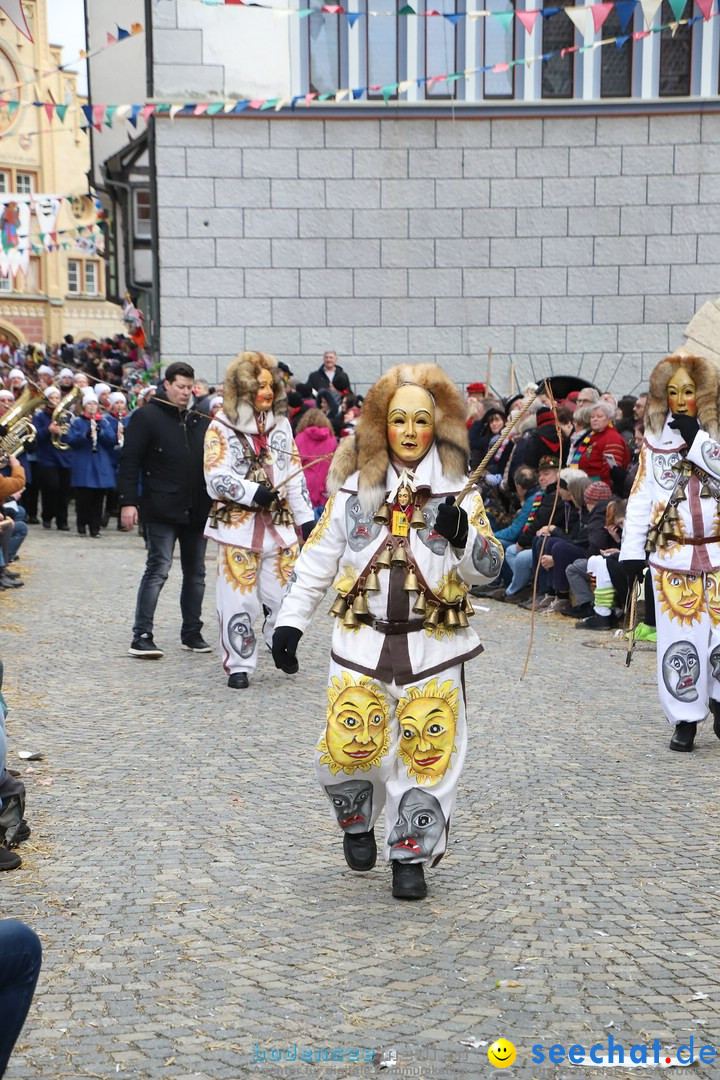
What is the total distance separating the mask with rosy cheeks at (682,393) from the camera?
7.36 m

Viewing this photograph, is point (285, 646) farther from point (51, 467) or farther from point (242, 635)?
point (51, 467)

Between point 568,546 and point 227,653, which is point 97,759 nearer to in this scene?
point 227,653

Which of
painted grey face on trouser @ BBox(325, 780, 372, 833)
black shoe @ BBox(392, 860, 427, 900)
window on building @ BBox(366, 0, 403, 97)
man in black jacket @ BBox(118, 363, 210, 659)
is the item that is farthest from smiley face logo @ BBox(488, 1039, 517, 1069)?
window on building @ BBox(366, 0, 403, 97)

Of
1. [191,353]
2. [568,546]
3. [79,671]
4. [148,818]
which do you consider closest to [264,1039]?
[148,818]

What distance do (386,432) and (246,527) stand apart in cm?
405

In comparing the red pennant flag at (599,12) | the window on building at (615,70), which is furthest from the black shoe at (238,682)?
the window on building at (615,70)

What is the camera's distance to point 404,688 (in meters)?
5.05

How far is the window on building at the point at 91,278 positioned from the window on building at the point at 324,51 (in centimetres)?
4257

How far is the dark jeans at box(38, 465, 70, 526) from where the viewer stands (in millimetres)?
18422

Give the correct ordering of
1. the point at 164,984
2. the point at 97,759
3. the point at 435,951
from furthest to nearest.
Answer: the point at 97,759 → the point at 435,951 → the point at 164,984

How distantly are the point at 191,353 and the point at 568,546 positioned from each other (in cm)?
927

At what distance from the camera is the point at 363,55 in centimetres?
1942

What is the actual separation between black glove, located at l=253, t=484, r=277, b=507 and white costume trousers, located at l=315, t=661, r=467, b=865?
395 centimetres

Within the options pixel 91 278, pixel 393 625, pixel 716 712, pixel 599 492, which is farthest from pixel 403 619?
pixel 91 278
